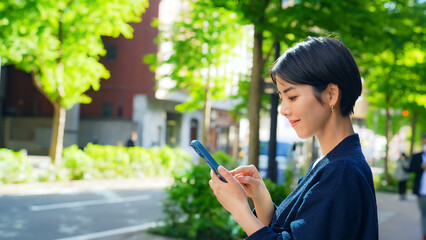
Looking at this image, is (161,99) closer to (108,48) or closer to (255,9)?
(108,48)

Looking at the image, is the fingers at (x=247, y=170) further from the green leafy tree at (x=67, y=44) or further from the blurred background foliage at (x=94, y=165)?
the green leafy tree at (x=67, y=44)

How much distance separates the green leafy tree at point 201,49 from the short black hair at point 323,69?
2018 cm

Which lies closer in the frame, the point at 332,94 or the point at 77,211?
the point at 332,94

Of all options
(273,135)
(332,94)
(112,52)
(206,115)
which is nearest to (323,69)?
(332,94)

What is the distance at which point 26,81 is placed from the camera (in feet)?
135

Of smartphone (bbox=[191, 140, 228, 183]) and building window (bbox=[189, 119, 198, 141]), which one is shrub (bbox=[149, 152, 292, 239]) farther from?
building window (bbox=[189, 119, 198, 141])

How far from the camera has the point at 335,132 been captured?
5.41 ft

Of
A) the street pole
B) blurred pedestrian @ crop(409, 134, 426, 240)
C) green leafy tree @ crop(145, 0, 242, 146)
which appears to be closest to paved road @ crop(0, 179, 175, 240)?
the street pole

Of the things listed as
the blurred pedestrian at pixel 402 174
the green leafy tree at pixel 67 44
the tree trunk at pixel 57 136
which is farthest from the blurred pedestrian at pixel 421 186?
the tree trunk at pixel 57 136

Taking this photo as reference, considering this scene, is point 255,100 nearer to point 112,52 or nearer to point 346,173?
point 346,173

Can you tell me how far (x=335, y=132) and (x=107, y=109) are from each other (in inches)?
1474

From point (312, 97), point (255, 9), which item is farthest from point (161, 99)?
point (312, 97)

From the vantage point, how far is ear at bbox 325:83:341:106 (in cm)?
161

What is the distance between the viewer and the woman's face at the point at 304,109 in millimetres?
1613
